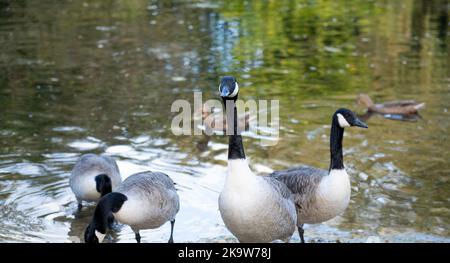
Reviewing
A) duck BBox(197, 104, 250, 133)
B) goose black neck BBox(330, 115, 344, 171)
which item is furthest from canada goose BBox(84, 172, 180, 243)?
duck BBox(197, 104, 250, 133)

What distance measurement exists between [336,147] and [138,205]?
1.80m

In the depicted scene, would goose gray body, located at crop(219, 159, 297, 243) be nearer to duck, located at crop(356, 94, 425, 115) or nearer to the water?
the water

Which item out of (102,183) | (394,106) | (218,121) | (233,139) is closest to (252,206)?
(233,139)

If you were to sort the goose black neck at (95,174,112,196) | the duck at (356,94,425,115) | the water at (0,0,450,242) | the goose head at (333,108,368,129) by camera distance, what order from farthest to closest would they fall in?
the duck at (356,94,425,115) → the water at (0,0,450,242) → the goose black neck at (95,174,112,196) → the goose head at (333,108,368,129)

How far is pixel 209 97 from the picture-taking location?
12.2m

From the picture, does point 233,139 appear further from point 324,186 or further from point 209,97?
point 209,97

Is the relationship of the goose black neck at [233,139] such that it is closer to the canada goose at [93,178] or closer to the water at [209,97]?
the water at [209,97]

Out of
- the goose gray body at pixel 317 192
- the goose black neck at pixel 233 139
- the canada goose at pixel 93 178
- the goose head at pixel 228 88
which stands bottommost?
the canada goose at pixel 93 178

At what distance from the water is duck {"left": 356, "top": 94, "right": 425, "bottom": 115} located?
0.17 metres

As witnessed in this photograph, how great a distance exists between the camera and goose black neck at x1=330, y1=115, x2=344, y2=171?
247 inches

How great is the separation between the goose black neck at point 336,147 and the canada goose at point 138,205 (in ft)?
5.02

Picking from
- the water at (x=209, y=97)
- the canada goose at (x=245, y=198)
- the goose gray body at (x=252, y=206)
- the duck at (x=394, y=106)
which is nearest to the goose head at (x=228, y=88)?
the canada goose at (x=245, y=198)

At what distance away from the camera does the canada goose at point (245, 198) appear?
5520 mm
